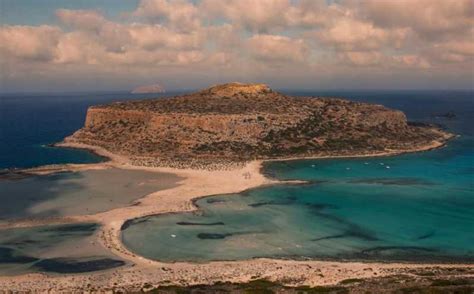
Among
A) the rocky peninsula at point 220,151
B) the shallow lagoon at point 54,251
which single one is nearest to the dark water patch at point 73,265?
the shallow lagoon at point 54,251

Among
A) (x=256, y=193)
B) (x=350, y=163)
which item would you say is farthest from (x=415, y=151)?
(x=256, y=193)

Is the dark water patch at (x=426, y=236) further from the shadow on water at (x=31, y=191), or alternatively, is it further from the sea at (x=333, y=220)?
the shadow on water at (x=31, y=191)

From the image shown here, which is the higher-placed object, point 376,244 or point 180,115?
point 180,115

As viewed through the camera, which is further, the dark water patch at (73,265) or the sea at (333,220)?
the sea at (333,220)

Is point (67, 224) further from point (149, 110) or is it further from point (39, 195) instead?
point (149, 110)

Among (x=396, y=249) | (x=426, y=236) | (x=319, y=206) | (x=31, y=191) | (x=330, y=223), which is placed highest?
(x=31, y=191)

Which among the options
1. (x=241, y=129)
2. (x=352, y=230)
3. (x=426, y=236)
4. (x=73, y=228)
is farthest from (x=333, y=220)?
(x=241, y=129)

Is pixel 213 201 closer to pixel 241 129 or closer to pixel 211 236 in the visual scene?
pixel 211 236

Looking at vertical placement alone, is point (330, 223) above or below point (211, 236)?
above
